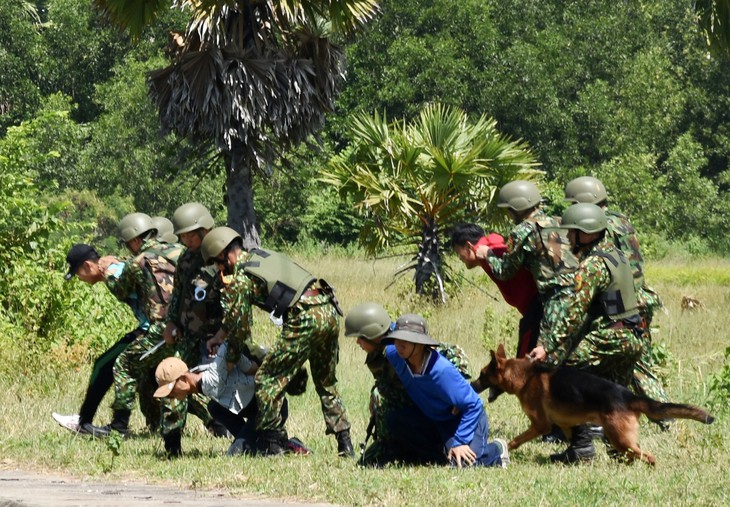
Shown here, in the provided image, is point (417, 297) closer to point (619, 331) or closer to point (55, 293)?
point (55, 293)

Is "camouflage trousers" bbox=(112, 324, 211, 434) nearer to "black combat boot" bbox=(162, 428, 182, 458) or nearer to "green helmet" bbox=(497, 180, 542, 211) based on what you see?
"black combat boot" bbox=(162, 428, 182, 458)

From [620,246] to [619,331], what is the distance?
1.22 metres

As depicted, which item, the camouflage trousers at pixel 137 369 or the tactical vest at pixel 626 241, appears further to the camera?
the camouflage trousers at pixel 137 369

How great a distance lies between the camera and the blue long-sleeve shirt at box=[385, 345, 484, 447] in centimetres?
789

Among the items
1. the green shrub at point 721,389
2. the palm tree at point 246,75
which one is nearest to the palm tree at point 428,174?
the palm tree at point 246,75

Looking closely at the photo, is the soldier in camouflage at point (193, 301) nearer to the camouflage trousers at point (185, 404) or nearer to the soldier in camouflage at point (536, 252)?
the camouflage trousers at point (185, 404)

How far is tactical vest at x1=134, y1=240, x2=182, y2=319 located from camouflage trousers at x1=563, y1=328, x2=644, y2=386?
3.04 metres

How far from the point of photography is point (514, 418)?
10594 millimetres

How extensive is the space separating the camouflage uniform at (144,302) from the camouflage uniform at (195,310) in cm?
39

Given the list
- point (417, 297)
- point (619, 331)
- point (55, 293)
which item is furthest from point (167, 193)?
point (619, 331)

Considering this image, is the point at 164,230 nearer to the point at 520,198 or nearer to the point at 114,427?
the point at 114,427

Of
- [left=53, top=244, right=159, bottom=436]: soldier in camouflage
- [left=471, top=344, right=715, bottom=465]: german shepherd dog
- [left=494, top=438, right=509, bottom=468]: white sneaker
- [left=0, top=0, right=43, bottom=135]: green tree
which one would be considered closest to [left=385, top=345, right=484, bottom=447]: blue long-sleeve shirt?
[left=494, top=438, right=509, bottom=468]: white sneaker

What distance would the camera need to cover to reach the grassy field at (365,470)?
22.6 ft

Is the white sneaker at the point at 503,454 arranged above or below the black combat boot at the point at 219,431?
above
